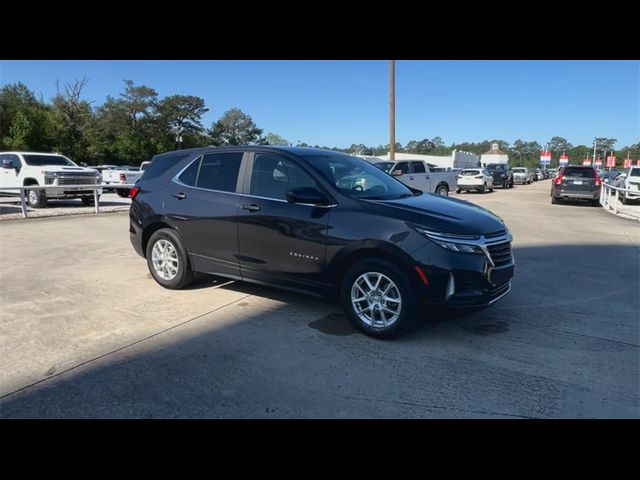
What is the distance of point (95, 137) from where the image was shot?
169 feet

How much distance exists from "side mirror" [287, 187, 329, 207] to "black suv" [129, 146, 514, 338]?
11 mm

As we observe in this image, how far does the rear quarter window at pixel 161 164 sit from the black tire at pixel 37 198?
1148 centimetres

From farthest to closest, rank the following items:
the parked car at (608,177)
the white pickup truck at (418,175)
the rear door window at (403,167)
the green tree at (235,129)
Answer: the green tree at (235,129)
the parked car at (608,177)
the rear door window at (403,167)
the white pickup truck at (418,175)

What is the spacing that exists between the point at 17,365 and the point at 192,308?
72.4 inches

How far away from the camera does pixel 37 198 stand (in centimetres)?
1569

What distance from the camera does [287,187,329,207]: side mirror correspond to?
4660mm

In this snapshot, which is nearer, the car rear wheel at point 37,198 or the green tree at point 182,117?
the car rear wheel at point 37,198

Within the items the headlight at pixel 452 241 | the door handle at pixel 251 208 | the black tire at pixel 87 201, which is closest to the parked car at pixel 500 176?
the black tire at pixel 87 201

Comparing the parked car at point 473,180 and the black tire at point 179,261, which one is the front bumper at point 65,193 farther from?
the parked car at point 473,180

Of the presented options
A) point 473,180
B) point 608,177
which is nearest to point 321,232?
point 473,180

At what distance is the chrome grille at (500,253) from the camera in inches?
172

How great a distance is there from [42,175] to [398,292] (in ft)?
50.8
